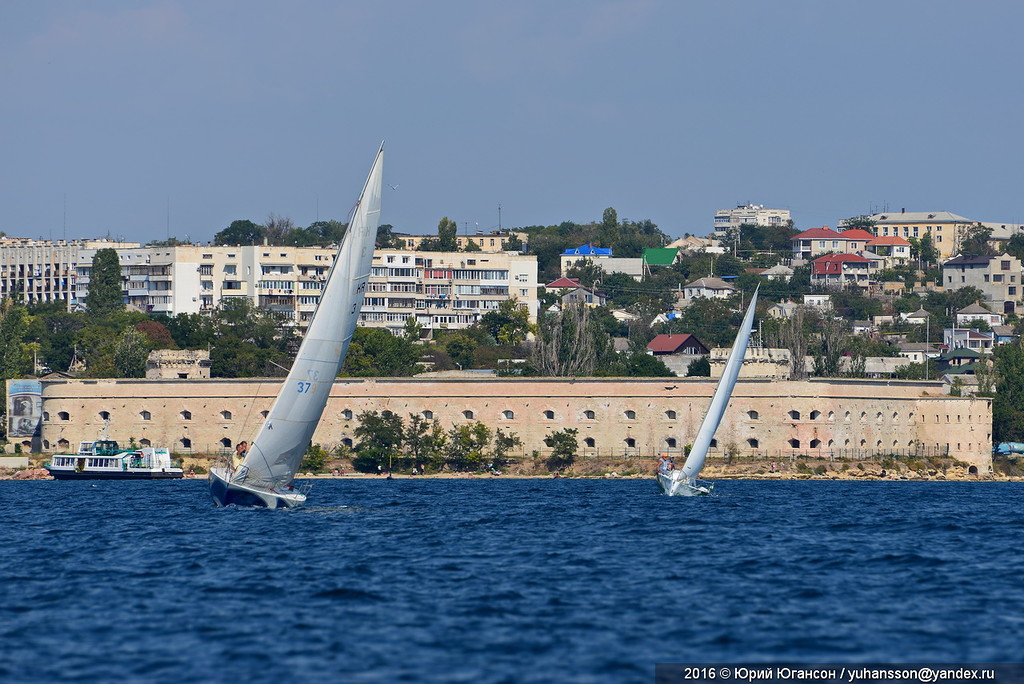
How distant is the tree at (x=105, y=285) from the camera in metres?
118

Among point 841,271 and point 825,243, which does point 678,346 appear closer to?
point 841,271

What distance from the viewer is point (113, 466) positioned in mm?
67750

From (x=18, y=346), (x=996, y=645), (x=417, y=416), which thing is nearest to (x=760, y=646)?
(x=996, y=645)

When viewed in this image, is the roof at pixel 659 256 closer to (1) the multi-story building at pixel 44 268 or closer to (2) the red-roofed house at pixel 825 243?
(2) the red-roofed house at pixel 825 243

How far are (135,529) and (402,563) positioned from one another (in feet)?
32.9

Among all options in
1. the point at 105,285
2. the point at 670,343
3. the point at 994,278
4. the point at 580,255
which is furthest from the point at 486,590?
the point at 580,255

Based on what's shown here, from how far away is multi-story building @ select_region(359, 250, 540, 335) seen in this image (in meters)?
120

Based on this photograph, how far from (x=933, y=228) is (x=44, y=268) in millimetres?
98464

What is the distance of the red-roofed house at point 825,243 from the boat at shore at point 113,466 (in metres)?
113

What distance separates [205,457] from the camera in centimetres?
7394

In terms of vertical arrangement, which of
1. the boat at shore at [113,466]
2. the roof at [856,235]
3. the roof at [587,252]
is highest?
the roof at [856,235]

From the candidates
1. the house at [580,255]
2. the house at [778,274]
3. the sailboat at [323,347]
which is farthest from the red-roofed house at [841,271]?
the sailboat at [323,347]

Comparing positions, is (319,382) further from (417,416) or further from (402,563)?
(417,416)

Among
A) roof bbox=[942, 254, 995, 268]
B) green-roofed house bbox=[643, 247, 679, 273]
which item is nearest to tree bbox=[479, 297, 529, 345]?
green-roofed house bbox=[643, 247, 679, 273]
